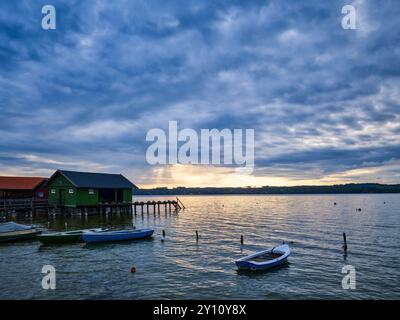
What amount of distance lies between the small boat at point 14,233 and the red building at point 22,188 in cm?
2764

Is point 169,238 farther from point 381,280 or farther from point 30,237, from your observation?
point 381,280

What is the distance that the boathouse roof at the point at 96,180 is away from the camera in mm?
54900

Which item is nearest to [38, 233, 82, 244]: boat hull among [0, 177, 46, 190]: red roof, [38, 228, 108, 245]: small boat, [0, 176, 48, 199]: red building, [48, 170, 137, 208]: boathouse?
[38, 228, 108, 245]: small boat


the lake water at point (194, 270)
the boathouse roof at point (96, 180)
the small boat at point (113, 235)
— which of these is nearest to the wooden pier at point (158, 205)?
the boathouse roof at point (96, 180)

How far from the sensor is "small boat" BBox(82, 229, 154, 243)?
3172 cm

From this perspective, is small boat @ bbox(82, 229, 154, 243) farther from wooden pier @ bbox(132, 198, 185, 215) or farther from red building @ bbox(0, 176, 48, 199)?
red building @ bbox(0, 176, 48, 199)

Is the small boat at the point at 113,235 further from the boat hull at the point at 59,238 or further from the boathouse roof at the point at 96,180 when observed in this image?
the boathouse roof at the point at 96,180

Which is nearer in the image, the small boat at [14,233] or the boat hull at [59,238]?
the boat hull at [59,238]

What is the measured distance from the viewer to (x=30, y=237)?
33.7 metres

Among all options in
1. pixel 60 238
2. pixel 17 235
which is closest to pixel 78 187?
pixel 17 235
